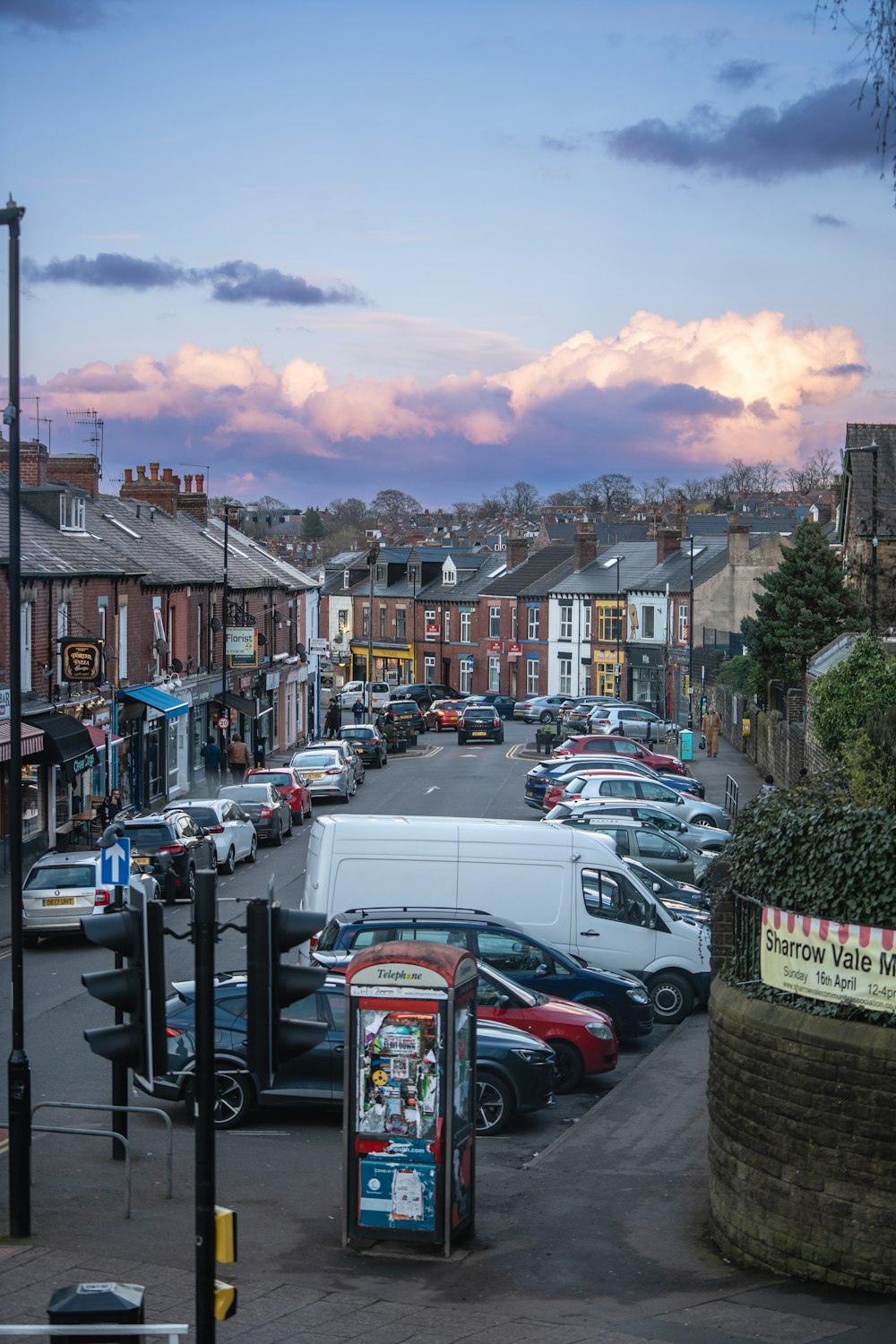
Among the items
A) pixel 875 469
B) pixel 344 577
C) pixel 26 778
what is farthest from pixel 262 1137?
pixel 344 577

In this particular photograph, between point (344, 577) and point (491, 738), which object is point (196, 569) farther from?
point (344, 577)

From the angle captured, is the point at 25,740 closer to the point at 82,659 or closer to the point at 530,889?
the point at 82,659

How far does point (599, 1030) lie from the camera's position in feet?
53.5

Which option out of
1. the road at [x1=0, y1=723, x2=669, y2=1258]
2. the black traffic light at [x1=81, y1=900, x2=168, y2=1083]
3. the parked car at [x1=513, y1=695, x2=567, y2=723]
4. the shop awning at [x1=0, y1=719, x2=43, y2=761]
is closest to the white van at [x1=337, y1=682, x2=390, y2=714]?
the parked car at [x1=513, y1=695, x2=567, y2=723]

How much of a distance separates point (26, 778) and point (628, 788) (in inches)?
533

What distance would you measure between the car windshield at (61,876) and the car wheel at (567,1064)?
10.4 m

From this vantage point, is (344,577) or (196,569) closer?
(196,569)

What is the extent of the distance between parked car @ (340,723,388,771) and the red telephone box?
140ft

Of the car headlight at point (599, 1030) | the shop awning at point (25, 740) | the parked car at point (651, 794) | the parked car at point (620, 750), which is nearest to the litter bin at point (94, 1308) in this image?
the car headlight at point (599, 1030)

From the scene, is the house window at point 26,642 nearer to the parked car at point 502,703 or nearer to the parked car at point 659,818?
the parked car at point 659,818

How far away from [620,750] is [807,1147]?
1475 inches

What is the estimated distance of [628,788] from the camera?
115 feet

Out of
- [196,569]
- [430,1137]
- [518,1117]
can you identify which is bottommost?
[518,1117]

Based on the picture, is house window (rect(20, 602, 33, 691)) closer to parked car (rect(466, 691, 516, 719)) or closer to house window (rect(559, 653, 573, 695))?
parked car (rect(466, 691, 516, 719))
